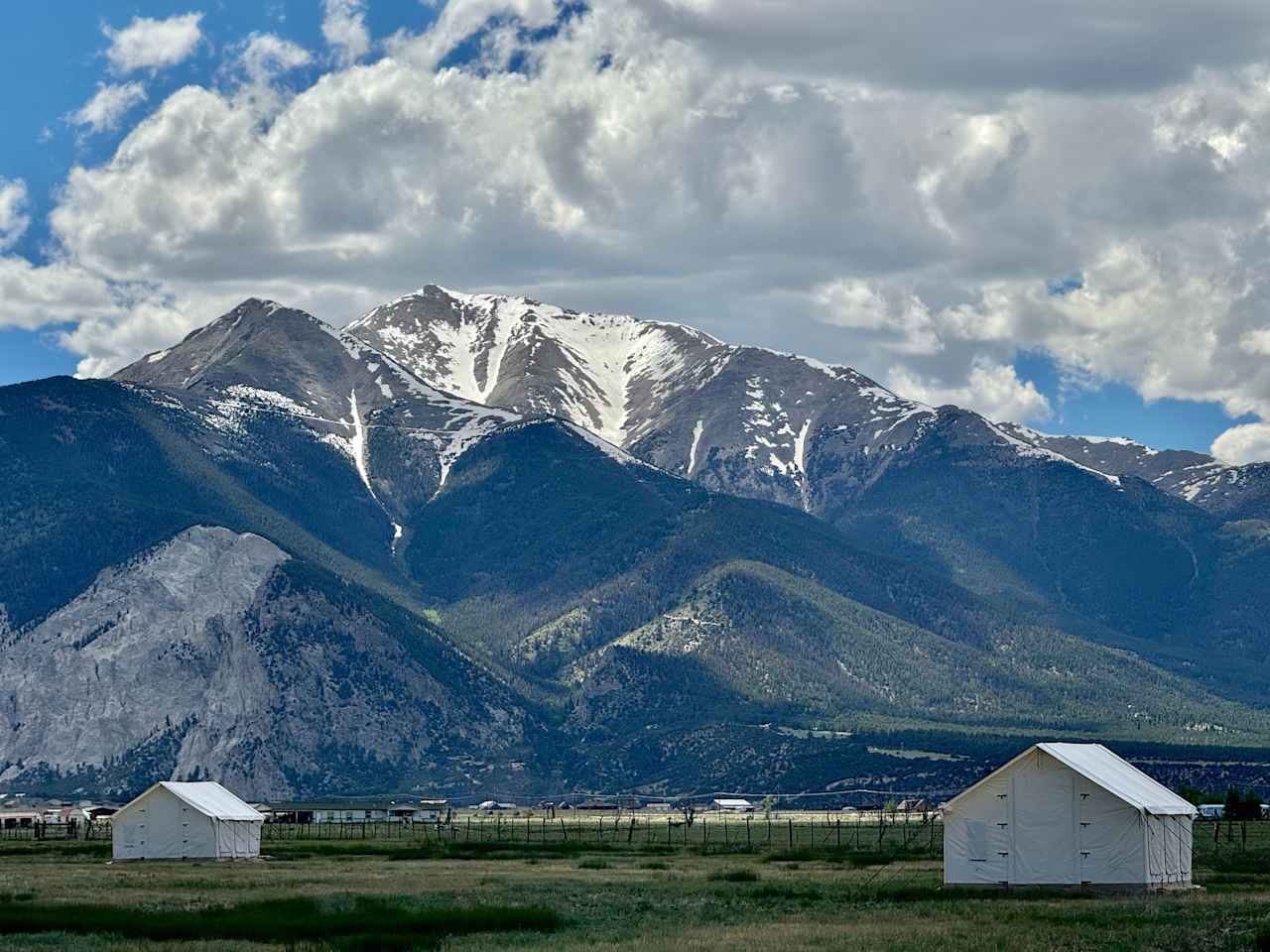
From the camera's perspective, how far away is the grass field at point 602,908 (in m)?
68.1

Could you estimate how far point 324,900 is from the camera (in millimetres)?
83562

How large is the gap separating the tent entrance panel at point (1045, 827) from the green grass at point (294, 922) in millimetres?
23986

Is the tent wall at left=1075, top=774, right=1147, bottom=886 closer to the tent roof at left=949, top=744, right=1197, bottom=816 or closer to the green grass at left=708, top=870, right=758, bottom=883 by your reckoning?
the tent roof at left=949, top=744, right=1197, bottom=816

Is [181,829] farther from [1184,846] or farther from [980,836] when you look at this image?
[1184,846]

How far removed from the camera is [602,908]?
267 feet

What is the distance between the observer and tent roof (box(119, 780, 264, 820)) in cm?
13475

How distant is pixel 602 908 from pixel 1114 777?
25.3 m

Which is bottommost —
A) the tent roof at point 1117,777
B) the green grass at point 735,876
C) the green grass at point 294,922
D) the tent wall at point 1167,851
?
the green grass at point 294,922

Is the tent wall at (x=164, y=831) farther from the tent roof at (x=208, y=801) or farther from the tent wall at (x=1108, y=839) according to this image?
the tent wall at (x=1108, y=839)

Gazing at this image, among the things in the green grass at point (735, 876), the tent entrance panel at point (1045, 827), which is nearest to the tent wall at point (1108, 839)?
the tent entrance panel at point (1045, 827)

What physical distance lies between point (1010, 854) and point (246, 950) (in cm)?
3764

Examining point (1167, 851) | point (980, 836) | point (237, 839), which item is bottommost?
point (237, 839)

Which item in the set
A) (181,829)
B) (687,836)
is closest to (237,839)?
(181,829)

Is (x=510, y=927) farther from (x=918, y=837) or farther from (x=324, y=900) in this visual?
(x=918, y=837)
